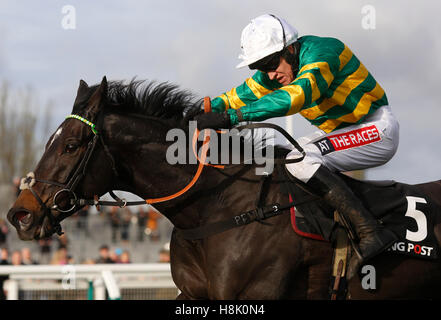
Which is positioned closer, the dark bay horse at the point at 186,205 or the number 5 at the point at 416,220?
the dark bay horse at the point at 186,205

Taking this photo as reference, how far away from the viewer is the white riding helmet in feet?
13.1

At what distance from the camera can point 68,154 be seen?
3738mm

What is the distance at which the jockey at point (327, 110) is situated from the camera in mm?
3705

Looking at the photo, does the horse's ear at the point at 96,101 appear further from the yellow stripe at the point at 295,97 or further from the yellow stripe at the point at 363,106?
the yellow stripe at the point at 363,106

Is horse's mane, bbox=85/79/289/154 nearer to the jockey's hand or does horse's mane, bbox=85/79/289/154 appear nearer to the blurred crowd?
the jockey's hand

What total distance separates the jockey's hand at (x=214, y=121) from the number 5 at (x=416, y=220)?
1320 millimetres

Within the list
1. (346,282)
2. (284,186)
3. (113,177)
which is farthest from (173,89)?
(346,282)

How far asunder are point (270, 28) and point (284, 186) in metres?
1.04

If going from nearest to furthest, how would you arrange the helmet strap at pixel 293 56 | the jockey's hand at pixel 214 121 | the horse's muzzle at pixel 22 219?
the horse's muzzle at pixel 22 219
the jockey's hand at pixel 214 121
the helmet strap at pixel 293 56

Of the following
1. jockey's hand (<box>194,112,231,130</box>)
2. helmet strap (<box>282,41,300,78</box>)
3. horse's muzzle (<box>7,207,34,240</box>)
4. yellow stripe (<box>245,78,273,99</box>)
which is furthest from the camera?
yellow stripe (<box>245,78,273,99</box>)

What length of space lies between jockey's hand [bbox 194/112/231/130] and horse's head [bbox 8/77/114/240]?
623 mm

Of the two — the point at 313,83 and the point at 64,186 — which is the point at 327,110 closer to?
the point at 313,83

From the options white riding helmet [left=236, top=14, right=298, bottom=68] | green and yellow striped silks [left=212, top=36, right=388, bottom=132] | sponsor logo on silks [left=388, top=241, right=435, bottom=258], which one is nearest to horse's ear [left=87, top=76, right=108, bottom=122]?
green and yellow striped silks [left=212, top=36, right=388, bottom=132]

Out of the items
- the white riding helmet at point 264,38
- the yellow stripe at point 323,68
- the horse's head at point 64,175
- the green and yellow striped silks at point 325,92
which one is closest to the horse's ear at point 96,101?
the horse's head at point 64,175
